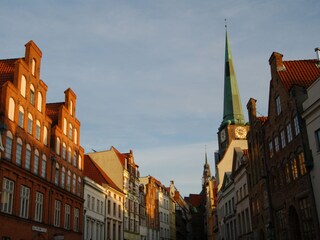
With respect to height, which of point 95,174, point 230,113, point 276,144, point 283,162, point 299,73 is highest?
point 230,113

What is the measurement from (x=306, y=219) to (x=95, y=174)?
35.4m

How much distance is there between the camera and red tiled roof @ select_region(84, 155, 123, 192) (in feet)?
196

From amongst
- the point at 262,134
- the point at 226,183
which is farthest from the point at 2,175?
the point at 226,183

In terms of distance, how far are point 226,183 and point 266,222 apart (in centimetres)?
2360

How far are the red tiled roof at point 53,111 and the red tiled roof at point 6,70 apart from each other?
9.32m

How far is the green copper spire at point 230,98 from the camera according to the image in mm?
111750

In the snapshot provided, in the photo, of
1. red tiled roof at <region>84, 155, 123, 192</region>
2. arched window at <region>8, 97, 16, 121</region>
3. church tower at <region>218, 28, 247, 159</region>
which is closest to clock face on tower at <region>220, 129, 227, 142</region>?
church tower at <region>218, 28, 247, 159</region>

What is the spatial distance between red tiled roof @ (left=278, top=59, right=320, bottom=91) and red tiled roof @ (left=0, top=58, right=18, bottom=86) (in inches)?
893

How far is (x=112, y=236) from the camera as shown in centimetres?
6000

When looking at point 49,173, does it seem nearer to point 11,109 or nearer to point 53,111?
point 53,111

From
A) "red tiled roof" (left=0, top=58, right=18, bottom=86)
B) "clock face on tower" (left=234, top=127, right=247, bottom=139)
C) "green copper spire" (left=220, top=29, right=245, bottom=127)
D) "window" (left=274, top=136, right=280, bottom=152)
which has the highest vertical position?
"green copper spire" (left=220, top=29, right=245, bottom=127)

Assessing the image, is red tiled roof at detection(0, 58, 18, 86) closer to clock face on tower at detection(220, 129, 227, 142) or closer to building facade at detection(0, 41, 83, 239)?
building facade at detection(0, 41, 83, 239)

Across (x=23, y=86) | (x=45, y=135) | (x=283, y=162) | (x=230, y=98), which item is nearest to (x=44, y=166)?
(x=45, y=135)

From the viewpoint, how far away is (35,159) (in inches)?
1515
